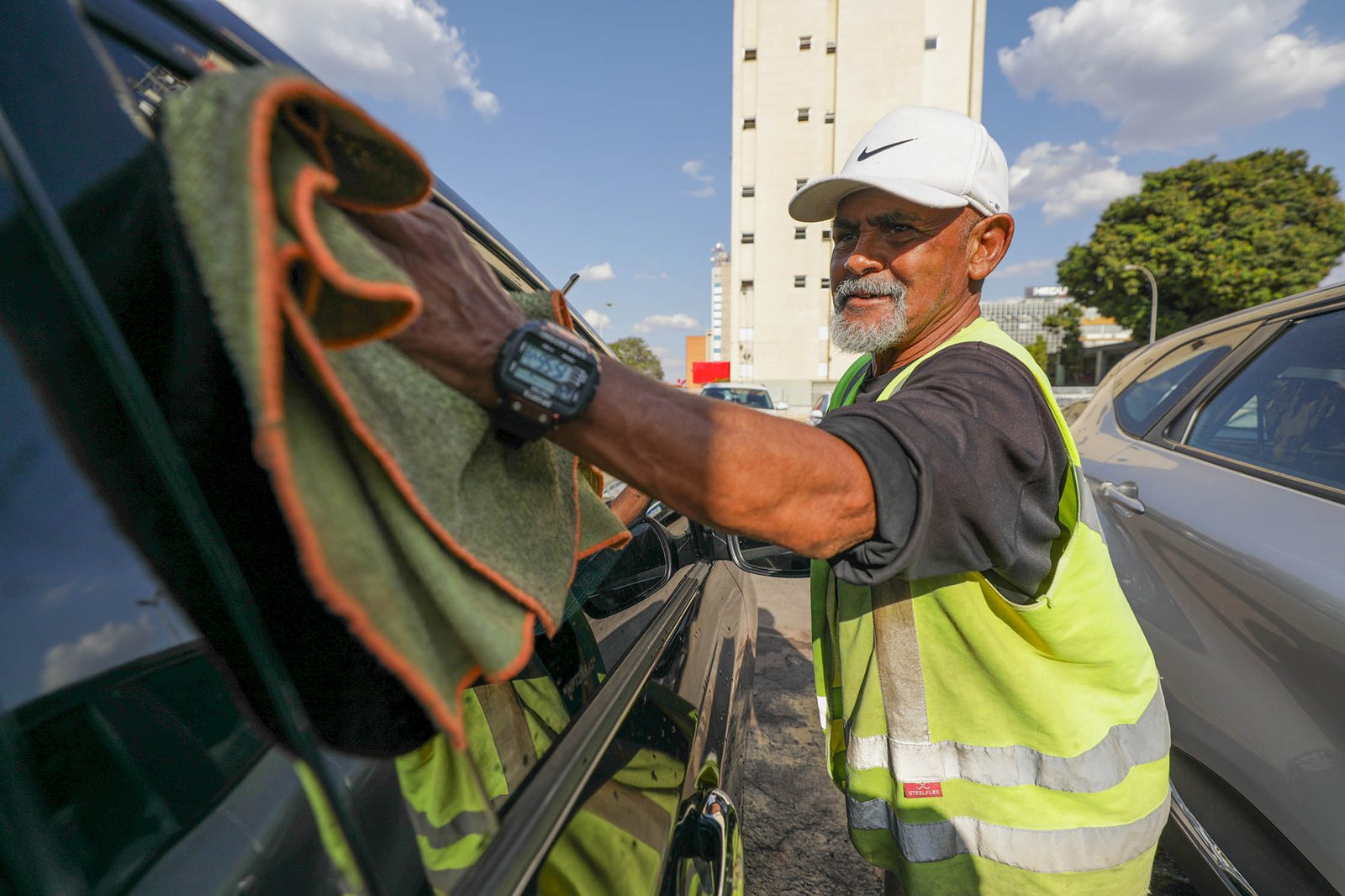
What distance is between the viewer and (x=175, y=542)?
62 centimetres

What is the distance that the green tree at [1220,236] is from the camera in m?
24.3

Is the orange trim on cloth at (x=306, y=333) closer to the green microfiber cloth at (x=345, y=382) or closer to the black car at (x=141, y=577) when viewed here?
the green microfiber cloth at (x=345, y=382)

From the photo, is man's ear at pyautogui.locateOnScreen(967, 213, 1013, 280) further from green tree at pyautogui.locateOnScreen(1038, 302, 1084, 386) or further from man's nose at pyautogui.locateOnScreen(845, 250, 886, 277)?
green tree at pyautogui.locateOnScreen(1038, 302, 1084, 386)

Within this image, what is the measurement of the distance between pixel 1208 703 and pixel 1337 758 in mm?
435

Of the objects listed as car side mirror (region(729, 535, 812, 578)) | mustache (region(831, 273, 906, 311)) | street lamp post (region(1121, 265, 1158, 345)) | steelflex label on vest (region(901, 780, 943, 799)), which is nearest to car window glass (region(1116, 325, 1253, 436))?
mustache (region(831, 273, 906, 311))

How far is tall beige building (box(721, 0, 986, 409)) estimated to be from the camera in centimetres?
2920

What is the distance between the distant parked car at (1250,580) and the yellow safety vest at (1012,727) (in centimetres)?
38

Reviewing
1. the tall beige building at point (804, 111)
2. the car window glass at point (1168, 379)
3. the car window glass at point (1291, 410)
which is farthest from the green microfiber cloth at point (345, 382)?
the tall beige building at point (804, 111)

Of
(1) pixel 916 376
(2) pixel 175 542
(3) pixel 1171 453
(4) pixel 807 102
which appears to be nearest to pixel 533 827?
(2) pixel 175 542

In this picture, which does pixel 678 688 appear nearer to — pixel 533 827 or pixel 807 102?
pixel 533 827

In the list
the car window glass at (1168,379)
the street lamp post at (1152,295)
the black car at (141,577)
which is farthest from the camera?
the street lamp post at (1152,295)

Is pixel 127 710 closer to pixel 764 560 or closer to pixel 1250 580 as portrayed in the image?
pixel 764 560

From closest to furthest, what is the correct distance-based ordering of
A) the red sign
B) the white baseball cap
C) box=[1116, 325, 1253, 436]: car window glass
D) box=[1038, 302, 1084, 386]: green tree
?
the white baseball cap, box=[1116, 325, 1253, 436]: car window glass, box=[1038, 302, 1084, 386]: green tree, the red sign

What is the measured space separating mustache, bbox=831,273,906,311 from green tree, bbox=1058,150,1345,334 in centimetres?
2976
